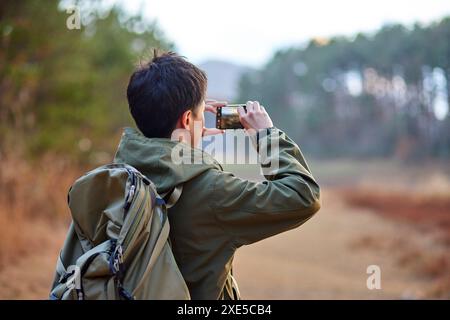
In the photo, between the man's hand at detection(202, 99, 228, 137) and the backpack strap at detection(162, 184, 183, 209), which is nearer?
the backpack strap at detection(162, 184, 183, 209)

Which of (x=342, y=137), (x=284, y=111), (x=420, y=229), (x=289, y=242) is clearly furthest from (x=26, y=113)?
(x=284, y=111)

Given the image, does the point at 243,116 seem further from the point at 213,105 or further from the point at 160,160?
the point at 160,160

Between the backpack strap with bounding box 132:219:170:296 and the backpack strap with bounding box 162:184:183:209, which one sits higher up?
the backpack strap with bounding box 162:184:183:209

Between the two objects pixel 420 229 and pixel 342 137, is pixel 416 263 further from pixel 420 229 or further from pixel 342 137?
pixel 342 137

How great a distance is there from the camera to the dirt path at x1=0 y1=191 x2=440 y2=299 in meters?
6.63

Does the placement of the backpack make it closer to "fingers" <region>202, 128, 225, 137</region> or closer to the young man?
the young man

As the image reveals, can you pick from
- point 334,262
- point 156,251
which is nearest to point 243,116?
point 156,251

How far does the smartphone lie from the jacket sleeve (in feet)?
0.86

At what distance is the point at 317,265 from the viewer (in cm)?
959

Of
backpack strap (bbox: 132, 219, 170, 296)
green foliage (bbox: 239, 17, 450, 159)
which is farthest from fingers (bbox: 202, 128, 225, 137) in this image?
green foliage (bbox: 239, 17, 450, 159)

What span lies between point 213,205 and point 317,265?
311 inches

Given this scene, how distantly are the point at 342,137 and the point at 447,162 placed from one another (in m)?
21.2

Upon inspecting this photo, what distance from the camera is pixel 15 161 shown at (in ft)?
28.3

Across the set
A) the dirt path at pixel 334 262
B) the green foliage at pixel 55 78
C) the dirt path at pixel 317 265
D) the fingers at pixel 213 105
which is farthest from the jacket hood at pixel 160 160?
the green foliage at pixel 55 78
